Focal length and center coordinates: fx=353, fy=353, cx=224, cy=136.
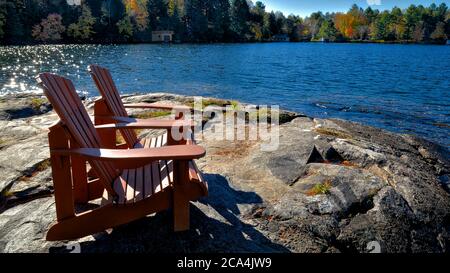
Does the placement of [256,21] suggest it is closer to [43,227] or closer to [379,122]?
[379,122]

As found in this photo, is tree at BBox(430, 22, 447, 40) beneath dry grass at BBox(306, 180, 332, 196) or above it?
above

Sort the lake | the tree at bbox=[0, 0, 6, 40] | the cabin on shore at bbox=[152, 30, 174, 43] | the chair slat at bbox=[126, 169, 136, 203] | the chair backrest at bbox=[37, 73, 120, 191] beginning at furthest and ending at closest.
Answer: the cabin on shore at bbox=[152, 30, 174, 43] < the tree at bbox=[0, 0, 6, 40] < the lake < the chair slat at bbox=[126, 169, 136, 203] < the chair backrest at bbox=[37, 73, 120, 191]

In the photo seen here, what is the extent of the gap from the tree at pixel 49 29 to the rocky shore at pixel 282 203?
6025 centimetres

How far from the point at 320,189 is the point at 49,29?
212 ft

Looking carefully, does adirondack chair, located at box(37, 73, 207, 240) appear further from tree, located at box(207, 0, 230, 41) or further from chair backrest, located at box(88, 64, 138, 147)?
tree, located at box(207, 0, 230, 41)

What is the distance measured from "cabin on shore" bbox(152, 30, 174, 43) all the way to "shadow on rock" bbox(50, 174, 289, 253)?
83377 millimetres

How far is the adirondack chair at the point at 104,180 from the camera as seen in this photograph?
9.19 feet

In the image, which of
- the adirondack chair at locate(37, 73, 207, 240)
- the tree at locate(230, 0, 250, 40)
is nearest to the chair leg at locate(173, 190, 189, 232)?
the adirondack chair at locate(37, 73, 207, 240)

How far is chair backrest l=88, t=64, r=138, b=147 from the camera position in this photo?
13.9 feet

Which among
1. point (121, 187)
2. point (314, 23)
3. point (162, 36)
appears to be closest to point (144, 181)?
point (121, 187)

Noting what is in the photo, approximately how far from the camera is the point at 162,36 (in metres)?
83.4

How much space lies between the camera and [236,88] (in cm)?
2198
